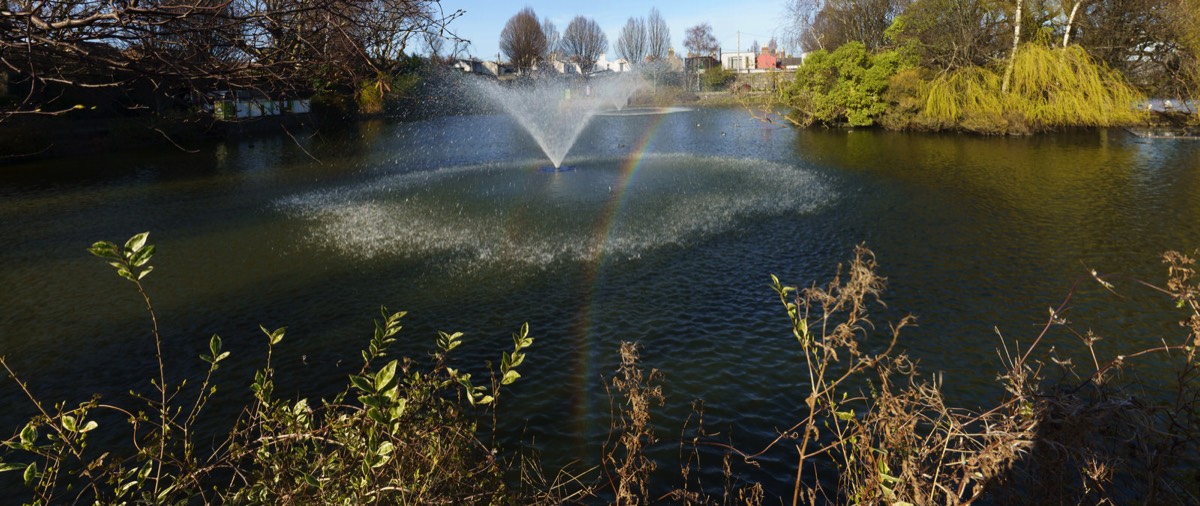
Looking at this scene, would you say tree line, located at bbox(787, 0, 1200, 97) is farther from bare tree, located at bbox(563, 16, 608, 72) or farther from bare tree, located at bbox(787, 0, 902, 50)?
bare tree, located at bbox(563, 16, 608, 72)

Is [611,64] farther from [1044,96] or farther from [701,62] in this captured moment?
[1044,96]

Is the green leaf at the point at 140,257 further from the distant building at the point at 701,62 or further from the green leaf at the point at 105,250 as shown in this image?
the distant building at the point at 701,62

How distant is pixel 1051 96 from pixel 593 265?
28847mm

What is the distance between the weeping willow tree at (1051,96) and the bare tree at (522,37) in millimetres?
70356

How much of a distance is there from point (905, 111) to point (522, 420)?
33587 mm

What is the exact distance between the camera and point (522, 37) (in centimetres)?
9969

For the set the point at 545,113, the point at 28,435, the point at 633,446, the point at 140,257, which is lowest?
the point at 633,446

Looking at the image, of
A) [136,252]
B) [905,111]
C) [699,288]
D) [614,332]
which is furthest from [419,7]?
[905,111]

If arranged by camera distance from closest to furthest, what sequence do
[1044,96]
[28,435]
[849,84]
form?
[28,435], [1044,96], [849,84]

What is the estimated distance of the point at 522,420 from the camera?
24.6ft

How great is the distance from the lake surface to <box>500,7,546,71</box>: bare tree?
75905 mm

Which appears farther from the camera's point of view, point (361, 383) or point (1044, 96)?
point (1044, 96)

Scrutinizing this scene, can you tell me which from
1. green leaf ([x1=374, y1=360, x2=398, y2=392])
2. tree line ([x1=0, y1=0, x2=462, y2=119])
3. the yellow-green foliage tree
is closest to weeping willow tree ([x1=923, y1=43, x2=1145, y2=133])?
the yellow-green foliage tree

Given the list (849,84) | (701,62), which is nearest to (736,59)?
(701,62)
